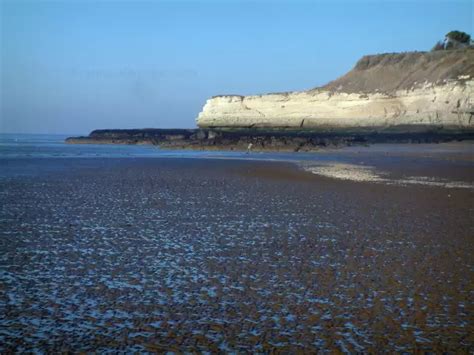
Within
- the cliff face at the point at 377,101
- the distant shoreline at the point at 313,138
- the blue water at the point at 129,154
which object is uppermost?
the cliff face at the point at 377,101

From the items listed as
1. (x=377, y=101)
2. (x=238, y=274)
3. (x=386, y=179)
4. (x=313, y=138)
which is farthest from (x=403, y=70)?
(x=238, y=274)

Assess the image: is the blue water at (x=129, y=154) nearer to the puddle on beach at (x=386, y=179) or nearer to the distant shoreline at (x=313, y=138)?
the distant shoreline at (x=313, y=138)

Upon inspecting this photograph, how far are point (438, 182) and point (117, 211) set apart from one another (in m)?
9.70

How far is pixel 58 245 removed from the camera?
25.8ft

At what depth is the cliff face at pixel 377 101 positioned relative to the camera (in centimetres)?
3819

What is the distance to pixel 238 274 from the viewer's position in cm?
639

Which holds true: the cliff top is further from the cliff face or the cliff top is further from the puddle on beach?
the puddle on beach

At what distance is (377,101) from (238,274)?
3890 cm

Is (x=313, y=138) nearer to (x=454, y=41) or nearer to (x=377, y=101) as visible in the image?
(x=377, y=101)

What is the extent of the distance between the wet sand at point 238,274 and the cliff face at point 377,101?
27.9m

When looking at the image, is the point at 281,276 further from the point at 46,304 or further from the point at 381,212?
the point at 381,212

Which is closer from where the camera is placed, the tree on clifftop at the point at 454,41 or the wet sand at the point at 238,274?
the wet sand at the point at 238,274

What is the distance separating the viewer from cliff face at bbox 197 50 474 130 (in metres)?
38.2

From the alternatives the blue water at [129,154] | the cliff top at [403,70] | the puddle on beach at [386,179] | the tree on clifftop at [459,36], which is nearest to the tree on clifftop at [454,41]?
the tree on clifftop at [459,36]
